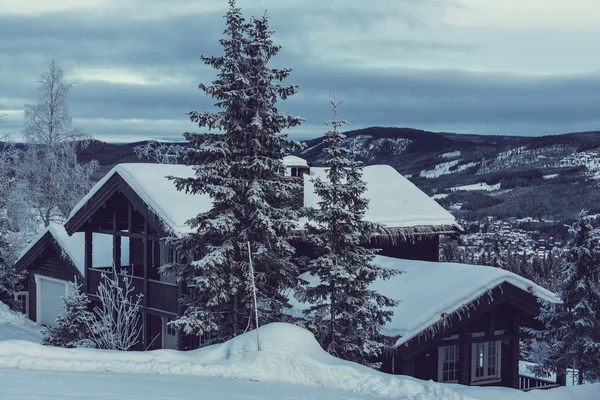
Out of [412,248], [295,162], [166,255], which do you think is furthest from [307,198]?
[166,255]

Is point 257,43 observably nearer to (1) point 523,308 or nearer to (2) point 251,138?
(2) point 251,138

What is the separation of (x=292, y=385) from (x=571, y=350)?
13804 millimetres

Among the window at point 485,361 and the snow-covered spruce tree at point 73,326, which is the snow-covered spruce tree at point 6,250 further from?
the window at point 485,361

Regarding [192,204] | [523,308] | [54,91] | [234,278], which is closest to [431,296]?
[523,308]

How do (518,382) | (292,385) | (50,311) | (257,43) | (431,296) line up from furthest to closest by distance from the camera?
(50,311) < (518,382) < (431,296) < (257,43) < (292,385)

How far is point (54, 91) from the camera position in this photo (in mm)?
32375

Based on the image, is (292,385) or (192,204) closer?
(292,385)

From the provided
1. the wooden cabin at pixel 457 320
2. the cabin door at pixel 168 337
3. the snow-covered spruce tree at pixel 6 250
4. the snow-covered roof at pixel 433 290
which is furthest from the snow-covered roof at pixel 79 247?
the snow-covered roof at pixel 433 290

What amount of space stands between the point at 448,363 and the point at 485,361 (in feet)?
4.34

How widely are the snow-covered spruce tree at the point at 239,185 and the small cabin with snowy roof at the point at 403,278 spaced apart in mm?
1951

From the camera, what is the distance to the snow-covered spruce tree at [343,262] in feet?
46.6

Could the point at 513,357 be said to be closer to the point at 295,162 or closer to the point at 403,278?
the point at 403,278

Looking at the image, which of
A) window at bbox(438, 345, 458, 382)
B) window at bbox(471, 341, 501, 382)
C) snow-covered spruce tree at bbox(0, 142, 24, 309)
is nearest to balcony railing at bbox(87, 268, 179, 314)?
window at bbox(438, 345, 458, 382)

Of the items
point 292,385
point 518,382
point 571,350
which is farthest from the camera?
point 571,350
